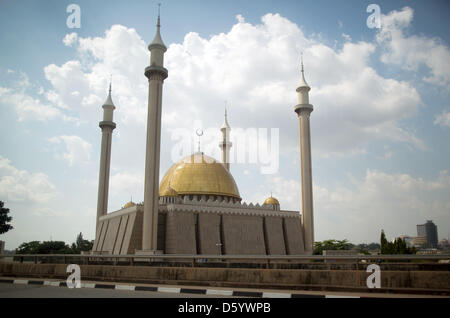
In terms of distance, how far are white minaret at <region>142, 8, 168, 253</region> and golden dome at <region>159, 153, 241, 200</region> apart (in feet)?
35.3

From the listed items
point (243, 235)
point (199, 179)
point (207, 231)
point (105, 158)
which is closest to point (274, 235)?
point (243, 235)

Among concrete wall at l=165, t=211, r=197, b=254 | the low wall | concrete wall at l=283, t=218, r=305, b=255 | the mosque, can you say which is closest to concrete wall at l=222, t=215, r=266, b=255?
the mosque

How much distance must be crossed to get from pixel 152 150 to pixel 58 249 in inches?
1454

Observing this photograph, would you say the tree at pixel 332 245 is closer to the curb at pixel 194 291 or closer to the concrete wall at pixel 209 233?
the concrete wall at pixel 209 233

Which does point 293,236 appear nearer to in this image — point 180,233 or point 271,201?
point 271,201

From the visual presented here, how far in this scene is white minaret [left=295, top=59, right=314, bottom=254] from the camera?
4644 cm

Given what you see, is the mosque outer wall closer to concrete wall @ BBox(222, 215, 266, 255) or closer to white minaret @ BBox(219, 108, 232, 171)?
concrete wall @ BBox(222, 215, 266, 255)

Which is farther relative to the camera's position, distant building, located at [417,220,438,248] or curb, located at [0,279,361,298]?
distant building, located at [417,220,438,248]

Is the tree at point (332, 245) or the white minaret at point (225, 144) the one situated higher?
the white minaret at point (225, 144)

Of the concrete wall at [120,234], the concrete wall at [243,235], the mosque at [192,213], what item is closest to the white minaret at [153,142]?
the mosque at [192,213]

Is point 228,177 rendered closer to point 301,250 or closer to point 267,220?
point 267,220

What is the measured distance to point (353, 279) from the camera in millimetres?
9562

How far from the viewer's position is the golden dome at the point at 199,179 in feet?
157
